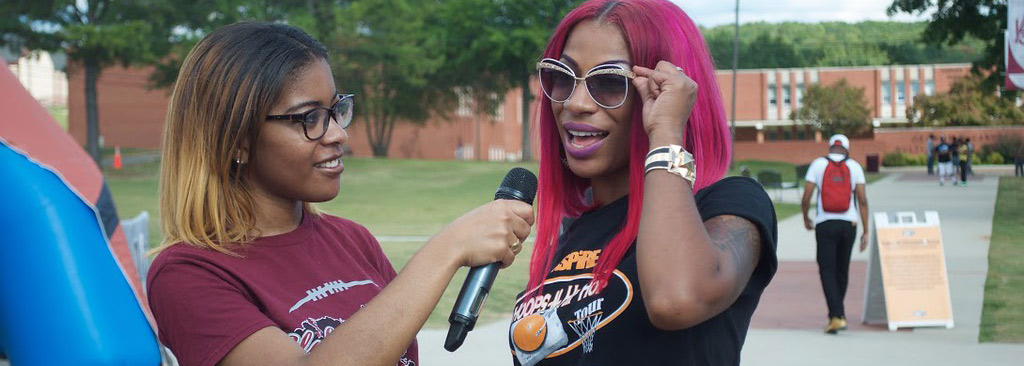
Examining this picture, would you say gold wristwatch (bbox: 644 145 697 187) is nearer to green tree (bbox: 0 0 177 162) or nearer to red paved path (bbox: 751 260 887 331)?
red paved path (bbox: 751 260 887 331)

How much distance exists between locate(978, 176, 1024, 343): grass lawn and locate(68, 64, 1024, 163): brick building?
4182 cm

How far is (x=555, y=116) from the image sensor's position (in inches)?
99.3

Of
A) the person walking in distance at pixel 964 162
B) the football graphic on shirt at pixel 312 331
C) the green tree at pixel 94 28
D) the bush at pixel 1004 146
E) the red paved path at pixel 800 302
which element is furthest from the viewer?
the bush at pixel 1004 146

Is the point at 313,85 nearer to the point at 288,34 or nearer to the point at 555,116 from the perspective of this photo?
the point at 288,34

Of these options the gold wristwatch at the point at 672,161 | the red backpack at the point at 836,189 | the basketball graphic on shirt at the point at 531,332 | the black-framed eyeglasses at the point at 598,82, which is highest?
the black-framed eyeglasses at the point at 598,82

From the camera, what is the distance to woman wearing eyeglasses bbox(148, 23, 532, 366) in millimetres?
1949

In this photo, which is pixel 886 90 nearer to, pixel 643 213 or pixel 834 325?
pixel 834 325

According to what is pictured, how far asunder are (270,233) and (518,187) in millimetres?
540

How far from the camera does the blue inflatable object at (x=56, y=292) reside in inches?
91.4

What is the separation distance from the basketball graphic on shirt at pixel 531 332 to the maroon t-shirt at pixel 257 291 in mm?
265

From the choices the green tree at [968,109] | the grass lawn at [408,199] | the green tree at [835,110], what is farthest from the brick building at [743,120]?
the grass lawn at [408,199]

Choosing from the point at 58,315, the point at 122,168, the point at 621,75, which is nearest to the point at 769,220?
the point at 621,75

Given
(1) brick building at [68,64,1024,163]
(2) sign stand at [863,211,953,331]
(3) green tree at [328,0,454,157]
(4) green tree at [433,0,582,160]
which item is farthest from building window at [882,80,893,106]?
(2) sign stand at [863,211,953,331]

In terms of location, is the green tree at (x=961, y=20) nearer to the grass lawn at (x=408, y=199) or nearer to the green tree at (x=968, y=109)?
the grass lawn at (x=408, y=199)
